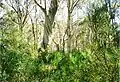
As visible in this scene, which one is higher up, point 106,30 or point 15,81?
point 106,30

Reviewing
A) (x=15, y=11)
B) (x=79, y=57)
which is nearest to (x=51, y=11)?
(x=79, y=57)

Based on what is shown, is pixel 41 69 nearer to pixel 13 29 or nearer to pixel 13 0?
pixel 13 29

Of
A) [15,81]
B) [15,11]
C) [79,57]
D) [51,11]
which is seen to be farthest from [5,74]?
[15,11]

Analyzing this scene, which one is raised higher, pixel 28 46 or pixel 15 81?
pixel 28 46

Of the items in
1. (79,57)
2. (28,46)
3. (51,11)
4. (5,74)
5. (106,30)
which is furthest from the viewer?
(51,11)

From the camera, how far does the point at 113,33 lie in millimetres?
5617

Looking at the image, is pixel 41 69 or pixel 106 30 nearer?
pixel 106 30

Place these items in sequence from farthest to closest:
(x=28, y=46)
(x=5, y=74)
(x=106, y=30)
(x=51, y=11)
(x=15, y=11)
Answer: (x=15, y=11) → (x=51, y=11) → (x=28, y=46) → (x=5, y=74) → (x=106, y=30)

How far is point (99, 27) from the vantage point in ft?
18.6

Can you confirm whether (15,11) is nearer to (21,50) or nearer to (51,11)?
(51,11)

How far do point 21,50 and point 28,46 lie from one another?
377mm

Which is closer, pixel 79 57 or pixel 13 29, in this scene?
pixel 13 29

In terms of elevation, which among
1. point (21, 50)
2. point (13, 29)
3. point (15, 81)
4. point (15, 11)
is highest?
point (15, 11)

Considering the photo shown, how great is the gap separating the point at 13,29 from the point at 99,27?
2838 mm
